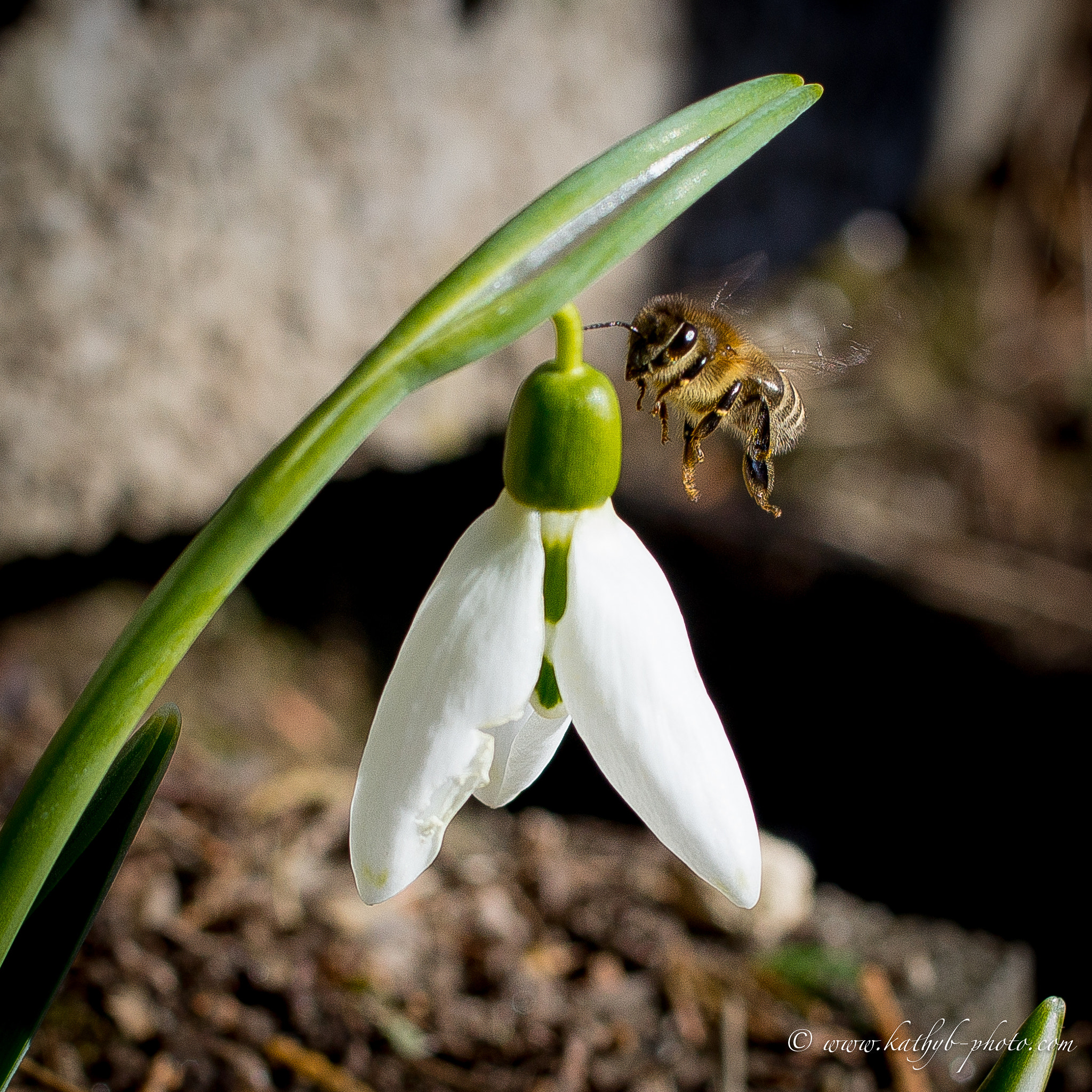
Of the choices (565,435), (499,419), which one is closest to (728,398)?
(565,435)

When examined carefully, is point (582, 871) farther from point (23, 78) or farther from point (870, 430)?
point (870, 430)

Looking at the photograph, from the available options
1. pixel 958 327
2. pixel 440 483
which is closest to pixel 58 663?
pixel 440 483

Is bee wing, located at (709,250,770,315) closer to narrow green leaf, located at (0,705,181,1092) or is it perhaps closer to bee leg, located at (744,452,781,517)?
bee leg, located at (744,452,781,517)

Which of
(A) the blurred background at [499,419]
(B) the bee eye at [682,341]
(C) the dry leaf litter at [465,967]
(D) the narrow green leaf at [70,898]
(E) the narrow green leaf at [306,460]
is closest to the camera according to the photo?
(E) the narrow green leaf at [306,460]

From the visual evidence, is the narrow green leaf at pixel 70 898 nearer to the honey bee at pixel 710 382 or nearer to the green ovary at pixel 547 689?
the green ovary at pixel 547 689

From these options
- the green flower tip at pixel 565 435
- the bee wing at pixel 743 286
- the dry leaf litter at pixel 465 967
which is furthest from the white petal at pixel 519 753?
the dry leaf litter at pixel 465 967
